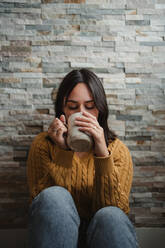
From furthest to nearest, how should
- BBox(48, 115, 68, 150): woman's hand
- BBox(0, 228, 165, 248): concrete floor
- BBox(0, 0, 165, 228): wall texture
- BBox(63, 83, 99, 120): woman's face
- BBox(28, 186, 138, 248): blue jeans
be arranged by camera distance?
1. BBox(0, 228, 165, 248): concrete floor
2. BBox(0, 0, 165, 228): wall texture
3. BBox(63, 83, 99, 120): woman's face
4. BBox(48, 115, 68, 150): woman's hand
5. BBox(28, 186, 138, 248): blue jeans

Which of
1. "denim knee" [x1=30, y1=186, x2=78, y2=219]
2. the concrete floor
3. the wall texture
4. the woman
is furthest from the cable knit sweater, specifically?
the concrete floor

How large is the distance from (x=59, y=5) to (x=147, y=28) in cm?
44

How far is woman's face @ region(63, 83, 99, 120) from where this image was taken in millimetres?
836

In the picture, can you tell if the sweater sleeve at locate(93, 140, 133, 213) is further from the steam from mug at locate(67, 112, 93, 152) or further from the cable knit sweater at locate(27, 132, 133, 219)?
the steam from mug at locate(67, 112, 93, 152)

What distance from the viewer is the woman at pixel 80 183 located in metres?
0.60

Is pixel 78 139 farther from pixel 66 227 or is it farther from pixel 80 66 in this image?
pixel 80 66

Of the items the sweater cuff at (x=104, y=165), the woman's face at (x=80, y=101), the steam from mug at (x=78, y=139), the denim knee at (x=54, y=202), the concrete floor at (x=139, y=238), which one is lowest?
the concrete floor at (x=139, y=238)

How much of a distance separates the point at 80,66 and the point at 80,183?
1.82 feet

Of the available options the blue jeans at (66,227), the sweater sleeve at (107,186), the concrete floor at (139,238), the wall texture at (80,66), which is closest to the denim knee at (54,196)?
the blue jeans at (66,227)

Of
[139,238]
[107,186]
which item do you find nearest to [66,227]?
[107,186]

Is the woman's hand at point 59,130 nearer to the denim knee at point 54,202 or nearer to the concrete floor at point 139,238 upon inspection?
the denim knee at point 54,202

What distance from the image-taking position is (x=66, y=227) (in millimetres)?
603

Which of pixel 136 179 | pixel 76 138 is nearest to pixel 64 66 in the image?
pixel 76 138

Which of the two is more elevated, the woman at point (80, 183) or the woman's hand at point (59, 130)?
the woman's hand at point (59, 130)
